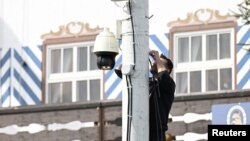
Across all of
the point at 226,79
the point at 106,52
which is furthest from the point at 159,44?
the point at 106,52

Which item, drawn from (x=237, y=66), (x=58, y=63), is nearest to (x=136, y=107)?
(x=237, y=66)

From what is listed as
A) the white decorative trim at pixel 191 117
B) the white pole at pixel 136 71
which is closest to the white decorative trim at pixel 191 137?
the white decorative trim at pixel 191 117

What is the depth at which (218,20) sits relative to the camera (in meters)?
18.1

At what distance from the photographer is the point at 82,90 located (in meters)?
19.4

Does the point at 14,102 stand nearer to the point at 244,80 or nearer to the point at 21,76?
the point at 21,76

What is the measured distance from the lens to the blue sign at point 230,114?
1636cm

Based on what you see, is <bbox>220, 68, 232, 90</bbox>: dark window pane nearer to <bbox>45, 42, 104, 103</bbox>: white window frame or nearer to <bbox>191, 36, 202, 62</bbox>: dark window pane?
<bbox>191, 36, 202, 62</bbox>: dark window pane

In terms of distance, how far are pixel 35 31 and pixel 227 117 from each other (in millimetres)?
4941

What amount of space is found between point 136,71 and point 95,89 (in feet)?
23.4

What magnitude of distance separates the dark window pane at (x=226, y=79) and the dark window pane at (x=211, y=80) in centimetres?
11

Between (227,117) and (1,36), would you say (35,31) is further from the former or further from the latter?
(227,117)

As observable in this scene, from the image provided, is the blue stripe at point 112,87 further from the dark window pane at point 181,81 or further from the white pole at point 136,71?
the white pole at point 136,71

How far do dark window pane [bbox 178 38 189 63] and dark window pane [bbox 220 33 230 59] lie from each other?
68cm

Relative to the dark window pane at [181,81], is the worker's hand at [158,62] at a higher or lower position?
lower
